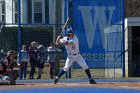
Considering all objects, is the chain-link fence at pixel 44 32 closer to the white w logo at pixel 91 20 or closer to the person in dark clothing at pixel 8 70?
the white w logo at pixel 91 20

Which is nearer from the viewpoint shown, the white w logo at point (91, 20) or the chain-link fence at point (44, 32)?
the chain-link fence at point (44, 32)

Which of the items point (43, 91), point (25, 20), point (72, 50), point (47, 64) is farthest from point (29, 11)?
point (43, 91)

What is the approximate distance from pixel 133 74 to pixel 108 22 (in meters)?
2.59

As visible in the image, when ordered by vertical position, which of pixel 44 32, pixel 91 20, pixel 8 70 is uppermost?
pixel 91 20

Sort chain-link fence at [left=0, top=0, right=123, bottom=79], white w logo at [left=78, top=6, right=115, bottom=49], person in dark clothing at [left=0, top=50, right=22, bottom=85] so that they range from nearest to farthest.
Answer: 1. person in dark clothing at [left=0, top=50, right=22, bottom=85]
2. chain-link fence at [left=0, top=0, right=123, bottom=79]
3. white w logo at [left=78, top=6, right=115, bottom=49]

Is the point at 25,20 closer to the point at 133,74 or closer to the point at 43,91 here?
the point at 133,74

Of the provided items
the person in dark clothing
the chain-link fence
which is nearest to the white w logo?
the chain-link fence

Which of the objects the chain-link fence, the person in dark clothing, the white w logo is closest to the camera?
the person in dark clothing

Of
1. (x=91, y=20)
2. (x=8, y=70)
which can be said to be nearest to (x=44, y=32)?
(x=91, y=20)

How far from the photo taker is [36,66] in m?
21.1

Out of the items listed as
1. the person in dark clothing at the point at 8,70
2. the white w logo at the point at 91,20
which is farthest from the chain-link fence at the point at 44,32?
the person in dark clothing at the point at 8,70

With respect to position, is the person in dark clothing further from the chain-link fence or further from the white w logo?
the white w logo

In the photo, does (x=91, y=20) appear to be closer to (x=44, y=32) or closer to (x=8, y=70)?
(x=44, y=32)

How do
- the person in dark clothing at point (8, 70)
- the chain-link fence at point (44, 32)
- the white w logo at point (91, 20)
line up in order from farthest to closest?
the white w logo at point (91, 20)
the chain-link fence at point (44, 32)
the person in dark clothing at point (8, 70)
